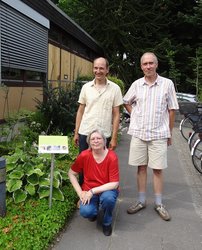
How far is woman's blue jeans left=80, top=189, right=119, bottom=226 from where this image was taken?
13.6ft

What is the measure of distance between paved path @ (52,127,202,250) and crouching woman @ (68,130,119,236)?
0.18m

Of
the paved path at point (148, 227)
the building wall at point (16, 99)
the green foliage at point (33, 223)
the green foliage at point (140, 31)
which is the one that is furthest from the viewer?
the green foliage at point (140, 31)

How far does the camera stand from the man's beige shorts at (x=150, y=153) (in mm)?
4766

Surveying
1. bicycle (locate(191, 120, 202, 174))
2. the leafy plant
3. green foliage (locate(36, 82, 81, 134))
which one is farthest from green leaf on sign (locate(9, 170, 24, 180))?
green foliage (locate(36, 82, 81, 134))

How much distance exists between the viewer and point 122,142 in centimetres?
1056

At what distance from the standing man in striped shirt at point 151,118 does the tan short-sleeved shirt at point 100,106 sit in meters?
0.25

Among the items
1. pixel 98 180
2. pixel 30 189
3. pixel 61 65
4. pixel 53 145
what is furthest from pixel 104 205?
pixel 61 65

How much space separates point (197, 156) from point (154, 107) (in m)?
2.78

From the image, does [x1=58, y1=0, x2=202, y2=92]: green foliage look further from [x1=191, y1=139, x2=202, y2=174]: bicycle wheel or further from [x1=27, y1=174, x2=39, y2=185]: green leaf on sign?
[x1=27, y1=174, x2=39, y2=185]: green leaf on sign

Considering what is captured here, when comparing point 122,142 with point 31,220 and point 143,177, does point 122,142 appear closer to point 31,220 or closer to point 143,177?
point 143,177

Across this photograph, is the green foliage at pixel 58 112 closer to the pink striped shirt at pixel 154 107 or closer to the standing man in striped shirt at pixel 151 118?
the standing man in striped shirt at pixel 151 118

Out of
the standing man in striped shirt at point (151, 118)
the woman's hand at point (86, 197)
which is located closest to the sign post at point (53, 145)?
the woman's hand at point (86, 197)

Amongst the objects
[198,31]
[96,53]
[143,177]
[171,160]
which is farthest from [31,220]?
[198,31]

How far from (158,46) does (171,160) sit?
1744 cm
